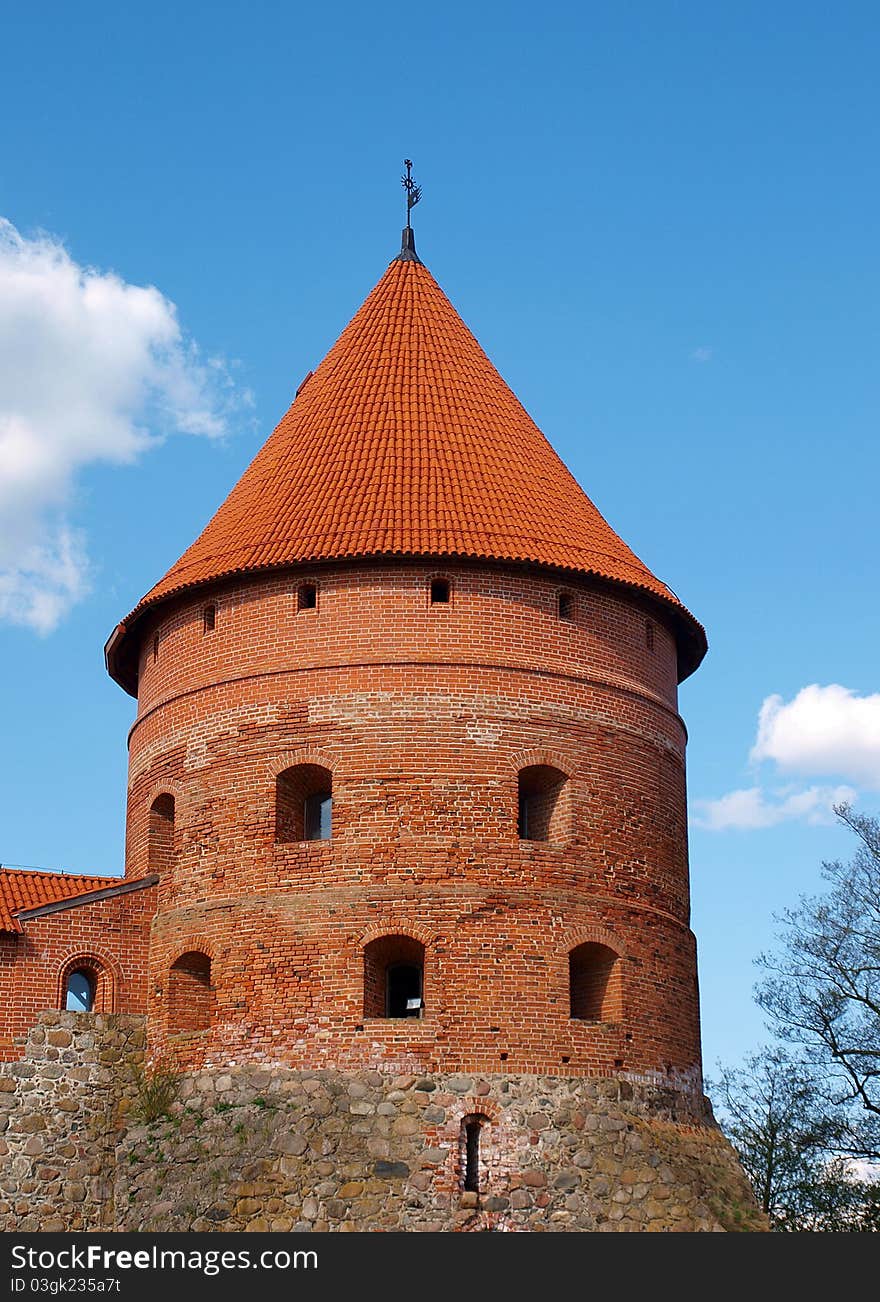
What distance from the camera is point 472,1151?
16.9 m

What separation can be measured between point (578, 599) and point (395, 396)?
314 centimetres

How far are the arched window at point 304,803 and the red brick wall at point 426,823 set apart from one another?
118mm

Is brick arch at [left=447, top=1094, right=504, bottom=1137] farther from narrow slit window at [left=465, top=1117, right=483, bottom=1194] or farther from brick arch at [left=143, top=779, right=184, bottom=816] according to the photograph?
brick arch at [left=143, top=779, right=184, bottom=816]

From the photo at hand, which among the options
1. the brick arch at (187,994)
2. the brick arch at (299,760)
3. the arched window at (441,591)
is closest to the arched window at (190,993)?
the brick arch at (187,994)

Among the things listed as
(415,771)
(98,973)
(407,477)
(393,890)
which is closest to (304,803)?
(415,771)

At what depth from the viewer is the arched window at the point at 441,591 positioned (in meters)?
18.9

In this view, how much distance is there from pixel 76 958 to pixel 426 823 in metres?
3.85

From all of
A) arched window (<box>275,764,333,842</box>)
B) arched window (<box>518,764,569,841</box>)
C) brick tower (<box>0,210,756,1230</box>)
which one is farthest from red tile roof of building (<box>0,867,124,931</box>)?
arched window (<box>518,764,569,841</box>)

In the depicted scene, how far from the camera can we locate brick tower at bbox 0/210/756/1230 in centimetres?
1702

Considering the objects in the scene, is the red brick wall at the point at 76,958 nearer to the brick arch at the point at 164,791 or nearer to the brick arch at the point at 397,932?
the brick arch at the point at 164,791

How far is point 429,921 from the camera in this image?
1761cm

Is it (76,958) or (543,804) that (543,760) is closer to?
(543,804)

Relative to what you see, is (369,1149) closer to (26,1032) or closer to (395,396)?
(26,1032)

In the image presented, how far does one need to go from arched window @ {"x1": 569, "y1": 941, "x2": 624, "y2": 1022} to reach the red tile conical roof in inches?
148
